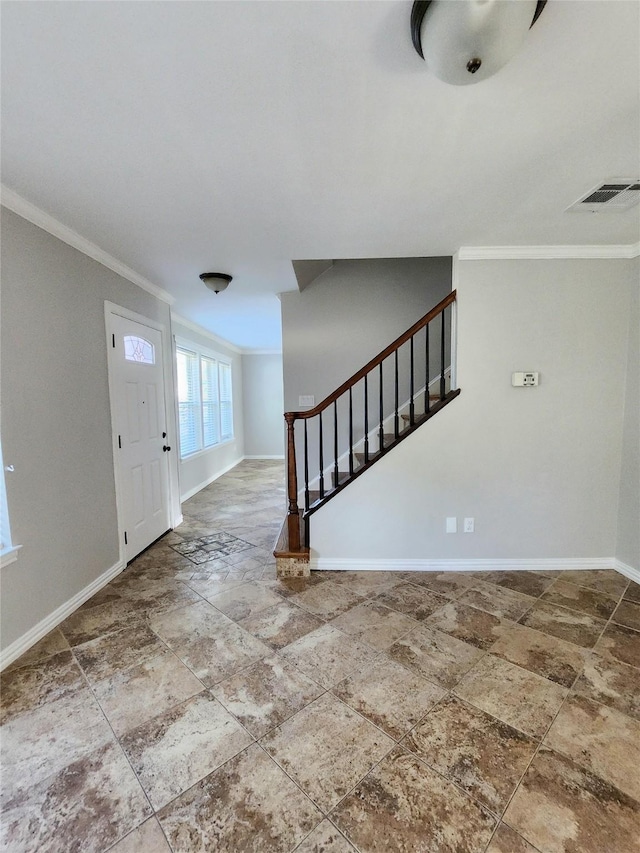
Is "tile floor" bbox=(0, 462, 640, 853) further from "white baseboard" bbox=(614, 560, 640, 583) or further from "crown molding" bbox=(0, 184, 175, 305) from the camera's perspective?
"crown molding" bbox=(0, 184, 175, 305)

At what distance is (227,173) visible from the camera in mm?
1685

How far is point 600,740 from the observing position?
54.1 inches

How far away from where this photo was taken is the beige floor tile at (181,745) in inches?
48.9

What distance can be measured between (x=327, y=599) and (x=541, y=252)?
296cm

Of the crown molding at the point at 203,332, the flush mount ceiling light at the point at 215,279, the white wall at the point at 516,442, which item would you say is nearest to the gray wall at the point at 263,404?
the crown molding at the point at 203,332

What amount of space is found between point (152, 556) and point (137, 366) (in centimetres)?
170

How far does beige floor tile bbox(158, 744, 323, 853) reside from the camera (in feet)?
3.48

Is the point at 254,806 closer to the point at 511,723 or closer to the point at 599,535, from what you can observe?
the point at 511,723

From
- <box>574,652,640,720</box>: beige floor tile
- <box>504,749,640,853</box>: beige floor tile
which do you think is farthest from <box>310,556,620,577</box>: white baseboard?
<box>504,749,640,853</box>: beige floor tile

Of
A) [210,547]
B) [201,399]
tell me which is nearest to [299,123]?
[210,547]

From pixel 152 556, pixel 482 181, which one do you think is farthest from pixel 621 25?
pixel 152 556

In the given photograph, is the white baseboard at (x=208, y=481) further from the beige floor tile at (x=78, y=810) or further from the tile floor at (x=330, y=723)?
the beige floor tile at (x=78, y=810)

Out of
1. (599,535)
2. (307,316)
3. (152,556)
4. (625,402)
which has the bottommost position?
(152,556)

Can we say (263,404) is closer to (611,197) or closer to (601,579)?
(601,579)
